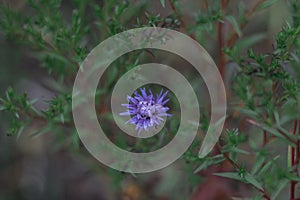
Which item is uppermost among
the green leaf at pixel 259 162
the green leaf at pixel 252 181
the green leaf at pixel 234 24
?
the green leaf at pixel 234 24

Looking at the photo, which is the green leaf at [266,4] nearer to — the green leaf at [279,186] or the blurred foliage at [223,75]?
the blurred foliage at [223,75]

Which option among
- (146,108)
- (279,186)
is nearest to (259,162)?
(279,186)

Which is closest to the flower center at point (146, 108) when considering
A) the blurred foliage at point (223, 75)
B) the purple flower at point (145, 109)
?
the purple flower at point (145, 109)

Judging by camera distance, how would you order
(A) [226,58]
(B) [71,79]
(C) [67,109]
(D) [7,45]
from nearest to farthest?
(C) [67,109] < (A) [226,58] < (B) [71,79] < (D) [7,45]

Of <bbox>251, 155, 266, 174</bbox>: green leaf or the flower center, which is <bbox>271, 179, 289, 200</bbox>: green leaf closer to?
<bbox>251, 155, 266, 174</bbox>: green leaf

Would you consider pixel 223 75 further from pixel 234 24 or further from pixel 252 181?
pixel 252 181

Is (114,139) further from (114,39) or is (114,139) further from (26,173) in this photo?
(26,173)

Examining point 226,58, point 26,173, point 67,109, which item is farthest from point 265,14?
point 26,173

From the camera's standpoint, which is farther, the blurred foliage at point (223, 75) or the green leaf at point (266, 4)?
the green leaf at point (266, 4)
